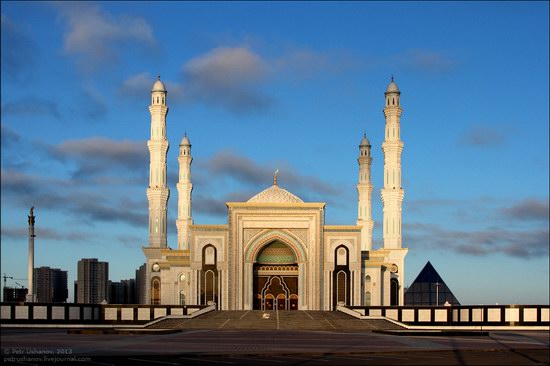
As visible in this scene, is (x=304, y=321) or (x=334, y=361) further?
(x=304, y=321)

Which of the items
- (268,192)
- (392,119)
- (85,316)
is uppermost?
(392,119)

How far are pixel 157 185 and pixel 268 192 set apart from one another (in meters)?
10.7

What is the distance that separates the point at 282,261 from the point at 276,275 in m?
1.38

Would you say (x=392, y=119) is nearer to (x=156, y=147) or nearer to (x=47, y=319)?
(x=156, y=147)

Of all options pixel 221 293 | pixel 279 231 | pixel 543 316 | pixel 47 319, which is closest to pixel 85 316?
pixel 47 319

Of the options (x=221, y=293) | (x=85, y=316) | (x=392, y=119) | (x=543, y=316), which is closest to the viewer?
(x=543, y=316)

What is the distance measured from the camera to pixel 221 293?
79875mm

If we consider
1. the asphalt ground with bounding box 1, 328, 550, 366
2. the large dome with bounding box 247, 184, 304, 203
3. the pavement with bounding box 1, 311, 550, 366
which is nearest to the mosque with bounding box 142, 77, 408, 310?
the large dome with bounding box 247, 184, 304, 203

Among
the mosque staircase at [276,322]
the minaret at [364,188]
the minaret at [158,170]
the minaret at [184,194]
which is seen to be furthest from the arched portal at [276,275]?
the minaret at [364,188]

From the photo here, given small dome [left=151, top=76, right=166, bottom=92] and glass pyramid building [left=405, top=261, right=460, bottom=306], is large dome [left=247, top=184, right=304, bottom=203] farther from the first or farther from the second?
glass pyramid building [left=405, top=261, right=460, bottom=306]

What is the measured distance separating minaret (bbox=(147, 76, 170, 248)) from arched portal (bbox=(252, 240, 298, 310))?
10.1 metres

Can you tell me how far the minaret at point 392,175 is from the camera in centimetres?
8450

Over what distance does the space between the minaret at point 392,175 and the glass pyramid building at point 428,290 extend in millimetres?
40395

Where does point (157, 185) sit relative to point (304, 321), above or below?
above
